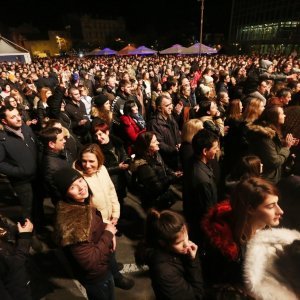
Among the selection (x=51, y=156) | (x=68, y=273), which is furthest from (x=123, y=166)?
(x=68, y=273)

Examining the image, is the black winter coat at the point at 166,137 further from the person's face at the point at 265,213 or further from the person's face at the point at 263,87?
the person's face at the point at 263,87

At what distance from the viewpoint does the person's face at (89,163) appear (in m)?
2.89

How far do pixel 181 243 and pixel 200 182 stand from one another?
0.93 metres

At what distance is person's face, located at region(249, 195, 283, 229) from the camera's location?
206cm

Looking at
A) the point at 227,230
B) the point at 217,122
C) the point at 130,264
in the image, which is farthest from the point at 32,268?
the point at 217,122

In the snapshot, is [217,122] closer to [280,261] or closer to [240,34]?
[280,261]

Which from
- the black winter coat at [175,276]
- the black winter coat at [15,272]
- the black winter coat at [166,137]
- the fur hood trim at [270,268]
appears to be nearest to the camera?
the fur hood trim at [270,268]

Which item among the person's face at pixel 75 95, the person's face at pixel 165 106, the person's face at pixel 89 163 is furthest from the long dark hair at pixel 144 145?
the person's face at pixel 75 95

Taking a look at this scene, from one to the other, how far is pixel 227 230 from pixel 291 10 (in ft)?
177

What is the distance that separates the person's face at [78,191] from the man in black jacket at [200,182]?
1.11 metres

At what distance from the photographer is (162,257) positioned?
5.99ft

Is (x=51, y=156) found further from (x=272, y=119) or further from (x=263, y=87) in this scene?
(x=263, y=87)

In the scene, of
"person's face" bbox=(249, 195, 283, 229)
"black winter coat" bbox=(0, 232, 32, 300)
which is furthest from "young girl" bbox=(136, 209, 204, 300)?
"black winter coat" bbox=(0, 232, 32, 300)

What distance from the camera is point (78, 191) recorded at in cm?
225
